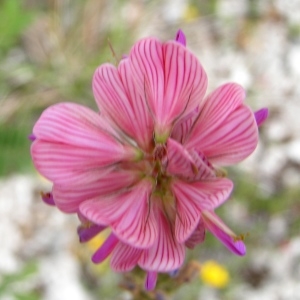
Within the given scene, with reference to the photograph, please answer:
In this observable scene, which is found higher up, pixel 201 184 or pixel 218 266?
pixel 201 184

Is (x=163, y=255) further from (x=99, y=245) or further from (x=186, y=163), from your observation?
(x=99, y=245)

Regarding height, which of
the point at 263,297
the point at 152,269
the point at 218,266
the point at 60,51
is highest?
the point at 152,269

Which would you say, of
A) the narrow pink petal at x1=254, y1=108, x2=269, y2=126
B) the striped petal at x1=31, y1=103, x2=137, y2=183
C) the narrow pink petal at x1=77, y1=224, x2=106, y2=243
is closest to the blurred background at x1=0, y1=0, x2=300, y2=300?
the narrow pink petal at x1=77, y1=224, x2=106, y2=243

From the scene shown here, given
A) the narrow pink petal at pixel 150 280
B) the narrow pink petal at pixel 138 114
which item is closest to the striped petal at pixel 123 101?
the narrow pink petal at pixel 138 114

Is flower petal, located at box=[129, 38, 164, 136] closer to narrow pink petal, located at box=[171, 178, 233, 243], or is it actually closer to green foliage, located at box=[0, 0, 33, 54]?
narrow pink petal, located at box=[171, 178, 233, 243]

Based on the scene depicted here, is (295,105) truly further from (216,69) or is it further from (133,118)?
(133,118)

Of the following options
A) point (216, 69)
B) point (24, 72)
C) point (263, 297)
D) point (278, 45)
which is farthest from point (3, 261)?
point (278, 45)
